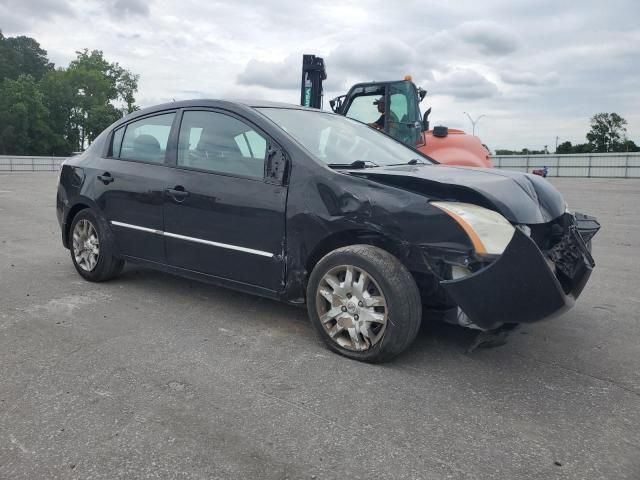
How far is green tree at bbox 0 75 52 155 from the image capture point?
2630 inches

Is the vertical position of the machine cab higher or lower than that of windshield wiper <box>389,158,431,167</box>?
higher

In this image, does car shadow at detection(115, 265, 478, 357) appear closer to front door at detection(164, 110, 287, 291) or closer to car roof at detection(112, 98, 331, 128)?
front door at detection(164, 110, 287, 291)

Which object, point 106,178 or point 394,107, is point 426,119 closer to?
point 394,107

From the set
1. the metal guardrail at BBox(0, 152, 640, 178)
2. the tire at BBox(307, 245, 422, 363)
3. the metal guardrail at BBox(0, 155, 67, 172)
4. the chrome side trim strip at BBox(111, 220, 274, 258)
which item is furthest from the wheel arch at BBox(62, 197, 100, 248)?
the metal guardrail at BBox(0, 155, 67, 172)

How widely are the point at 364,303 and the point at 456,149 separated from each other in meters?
6.52

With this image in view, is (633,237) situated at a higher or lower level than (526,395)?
higher

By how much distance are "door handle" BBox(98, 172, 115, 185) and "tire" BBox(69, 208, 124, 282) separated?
32 cm

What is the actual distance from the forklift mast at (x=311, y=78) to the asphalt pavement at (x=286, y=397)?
7404mm

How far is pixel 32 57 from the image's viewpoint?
90562mm

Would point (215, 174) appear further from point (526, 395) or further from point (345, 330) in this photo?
point (526, 395)

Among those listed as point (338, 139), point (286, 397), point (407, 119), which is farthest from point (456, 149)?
point (286, 397)

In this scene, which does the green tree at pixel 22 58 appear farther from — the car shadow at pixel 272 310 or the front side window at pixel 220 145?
the front side window at pixel 220 145

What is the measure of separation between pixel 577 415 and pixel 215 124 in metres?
3.02

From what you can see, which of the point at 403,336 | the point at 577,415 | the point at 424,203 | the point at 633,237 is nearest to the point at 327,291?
the point at 403,336
